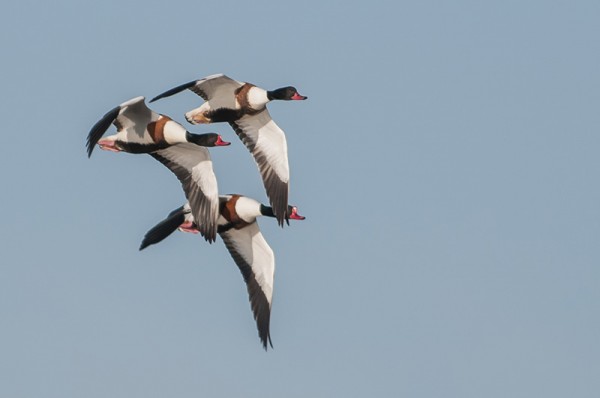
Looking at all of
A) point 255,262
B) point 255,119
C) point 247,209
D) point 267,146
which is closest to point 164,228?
point 247,209

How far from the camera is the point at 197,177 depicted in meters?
30.1

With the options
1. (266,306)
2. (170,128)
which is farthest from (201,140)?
(266,306)

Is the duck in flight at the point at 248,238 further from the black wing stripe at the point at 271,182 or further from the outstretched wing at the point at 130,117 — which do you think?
the outstretched wing at the point at 130,117

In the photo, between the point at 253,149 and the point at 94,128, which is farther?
the point at 253,149

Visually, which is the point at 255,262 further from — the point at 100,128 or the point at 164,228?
the point at 100,128

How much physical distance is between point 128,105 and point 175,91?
85 cm

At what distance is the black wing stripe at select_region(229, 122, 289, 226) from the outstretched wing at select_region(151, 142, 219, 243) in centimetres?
103

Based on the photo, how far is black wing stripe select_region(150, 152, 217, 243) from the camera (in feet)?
96.6

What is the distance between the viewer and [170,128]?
29.5m

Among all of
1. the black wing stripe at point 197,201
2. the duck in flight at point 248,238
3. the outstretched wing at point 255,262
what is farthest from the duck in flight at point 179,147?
the outstretched wing at point 255,262

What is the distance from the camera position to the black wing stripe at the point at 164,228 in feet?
98.8

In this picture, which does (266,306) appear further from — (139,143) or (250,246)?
(139,143)

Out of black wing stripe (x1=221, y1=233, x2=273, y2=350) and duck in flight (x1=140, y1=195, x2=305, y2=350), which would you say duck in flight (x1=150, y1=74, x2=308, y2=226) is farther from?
black wing stripe (x1=221, y1=233, x2=273, y2=350)

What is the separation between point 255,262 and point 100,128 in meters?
4.01
